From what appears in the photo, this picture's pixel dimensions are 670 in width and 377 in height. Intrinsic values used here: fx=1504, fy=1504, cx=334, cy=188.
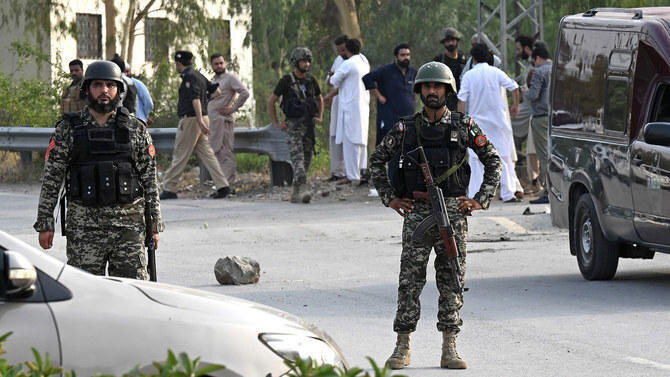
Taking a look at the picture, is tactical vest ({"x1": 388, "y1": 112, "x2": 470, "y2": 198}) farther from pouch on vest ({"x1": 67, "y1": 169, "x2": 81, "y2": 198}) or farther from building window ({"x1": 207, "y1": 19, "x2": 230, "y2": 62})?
building window ({"x1": 207, "y1": 19, "x2": 230, "y2": 62})

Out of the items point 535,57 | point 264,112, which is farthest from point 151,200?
point 264,112

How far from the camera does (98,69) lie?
779 centimetres

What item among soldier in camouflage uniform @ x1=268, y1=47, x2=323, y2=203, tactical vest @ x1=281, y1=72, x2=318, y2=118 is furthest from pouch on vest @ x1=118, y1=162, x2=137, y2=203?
tactical vest @ x1=281, y1=72, x2=318, y2=118

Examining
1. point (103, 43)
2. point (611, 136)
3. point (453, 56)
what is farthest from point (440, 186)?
point (103, 43)

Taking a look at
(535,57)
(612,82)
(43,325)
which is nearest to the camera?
(43,325)

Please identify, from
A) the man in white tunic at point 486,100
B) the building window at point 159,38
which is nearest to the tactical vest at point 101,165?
the man in white tunic at point 486,100

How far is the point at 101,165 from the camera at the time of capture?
777 centimetres

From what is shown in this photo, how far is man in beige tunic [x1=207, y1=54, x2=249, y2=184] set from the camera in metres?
20.0

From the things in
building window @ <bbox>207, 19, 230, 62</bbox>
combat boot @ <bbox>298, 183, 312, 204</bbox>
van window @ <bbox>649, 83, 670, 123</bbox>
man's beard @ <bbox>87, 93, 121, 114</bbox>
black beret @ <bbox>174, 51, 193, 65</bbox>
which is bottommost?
combat boot @ <bbox>298, 183, 312, 204</bbox>

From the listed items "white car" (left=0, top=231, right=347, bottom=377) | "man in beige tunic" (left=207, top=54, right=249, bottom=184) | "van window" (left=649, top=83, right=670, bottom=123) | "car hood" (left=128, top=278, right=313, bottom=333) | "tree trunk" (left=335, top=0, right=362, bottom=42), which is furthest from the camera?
"tree trunk" (left=335, top=0, right=362, bottom=42)

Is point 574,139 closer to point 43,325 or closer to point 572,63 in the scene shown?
point 572,63

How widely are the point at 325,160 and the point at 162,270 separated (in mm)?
14908

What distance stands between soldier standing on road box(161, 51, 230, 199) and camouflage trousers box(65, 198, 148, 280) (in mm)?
10765

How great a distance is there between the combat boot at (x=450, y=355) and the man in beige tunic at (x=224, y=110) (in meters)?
12.0
